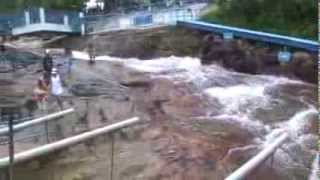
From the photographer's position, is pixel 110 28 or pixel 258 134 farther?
pixel 110 28

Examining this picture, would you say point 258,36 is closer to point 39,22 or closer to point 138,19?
point 138,19

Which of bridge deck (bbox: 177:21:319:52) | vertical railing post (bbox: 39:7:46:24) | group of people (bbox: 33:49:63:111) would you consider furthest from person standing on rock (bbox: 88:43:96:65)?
group of people (bbox: 33:49:63:111)

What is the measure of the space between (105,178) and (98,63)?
61.5ft

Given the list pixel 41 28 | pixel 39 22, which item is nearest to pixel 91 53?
pixel 41 28

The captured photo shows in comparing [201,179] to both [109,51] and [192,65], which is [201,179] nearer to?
[192,65]

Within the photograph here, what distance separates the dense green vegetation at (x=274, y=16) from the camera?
27.8 meters

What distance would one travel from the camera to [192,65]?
2616 cm

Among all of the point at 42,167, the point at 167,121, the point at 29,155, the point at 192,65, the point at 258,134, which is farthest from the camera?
the point at 192,65

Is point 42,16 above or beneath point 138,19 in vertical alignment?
above

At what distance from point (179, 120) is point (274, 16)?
15233 mm

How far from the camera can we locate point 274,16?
29234 millimetres

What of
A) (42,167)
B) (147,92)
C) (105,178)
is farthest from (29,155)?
(147,92)

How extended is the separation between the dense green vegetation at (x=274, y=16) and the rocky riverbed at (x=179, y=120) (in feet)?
15.7

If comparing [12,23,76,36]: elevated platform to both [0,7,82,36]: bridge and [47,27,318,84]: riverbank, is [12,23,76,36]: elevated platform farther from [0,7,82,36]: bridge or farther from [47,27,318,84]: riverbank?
[47,27,318,84]: riverbank
